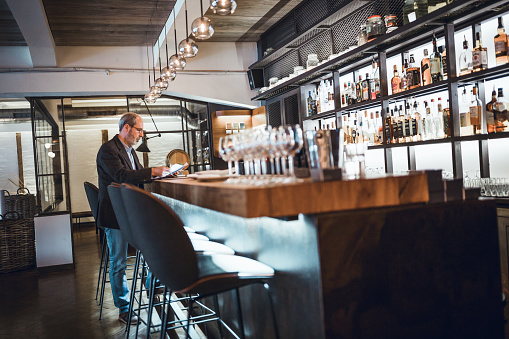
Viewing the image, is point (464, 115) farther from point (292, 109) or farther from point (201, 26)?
point (292, 109)

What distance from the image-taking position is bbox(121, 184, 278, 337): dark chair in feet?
5.33

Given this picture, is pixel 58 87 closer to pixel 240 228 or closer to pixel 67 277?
pixel 67 277

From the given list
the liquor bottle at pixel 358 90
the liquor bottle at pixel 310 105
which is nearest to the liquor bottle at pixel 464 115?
the liquor bottle at pixel 358 90

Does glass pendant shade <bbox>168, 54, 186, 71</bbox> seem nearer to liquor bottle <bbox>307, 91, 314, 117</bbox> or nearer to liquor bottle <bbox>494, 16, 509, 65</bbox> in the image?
liquor bottle <bbox>307, 91, 314, 117</bbox>

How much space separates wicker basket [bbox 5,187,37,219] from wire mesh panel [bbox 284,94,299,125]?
13.1 feet

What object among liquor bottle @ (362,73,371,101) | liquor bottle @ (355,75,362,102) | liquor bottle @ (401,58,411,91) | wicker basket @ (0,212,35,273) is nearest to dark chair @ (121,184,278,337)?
liquor bottle @ (401,58,411,91)

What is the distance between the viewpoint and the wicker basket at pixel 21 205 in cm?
644

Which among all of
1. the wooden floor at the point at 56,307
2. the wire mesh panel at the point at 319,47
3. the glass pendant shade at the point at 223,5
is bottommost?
the wooden floor at the point at 56,307

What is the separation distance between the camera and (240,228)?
2451 mm

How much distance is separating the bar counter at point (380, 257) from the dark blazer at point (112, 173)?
1.66 m

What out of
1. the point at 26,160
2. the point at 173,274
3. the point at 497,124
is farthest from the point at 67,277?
the point at 26,160

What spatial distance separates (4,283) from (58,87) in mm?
2953

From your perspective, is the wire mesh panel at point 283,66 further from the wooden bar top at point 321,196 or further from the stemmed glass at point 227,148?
the wooden bar top at point 321,196

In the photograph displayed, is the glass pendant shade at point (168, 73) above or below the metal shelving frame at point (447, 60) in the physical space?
above
